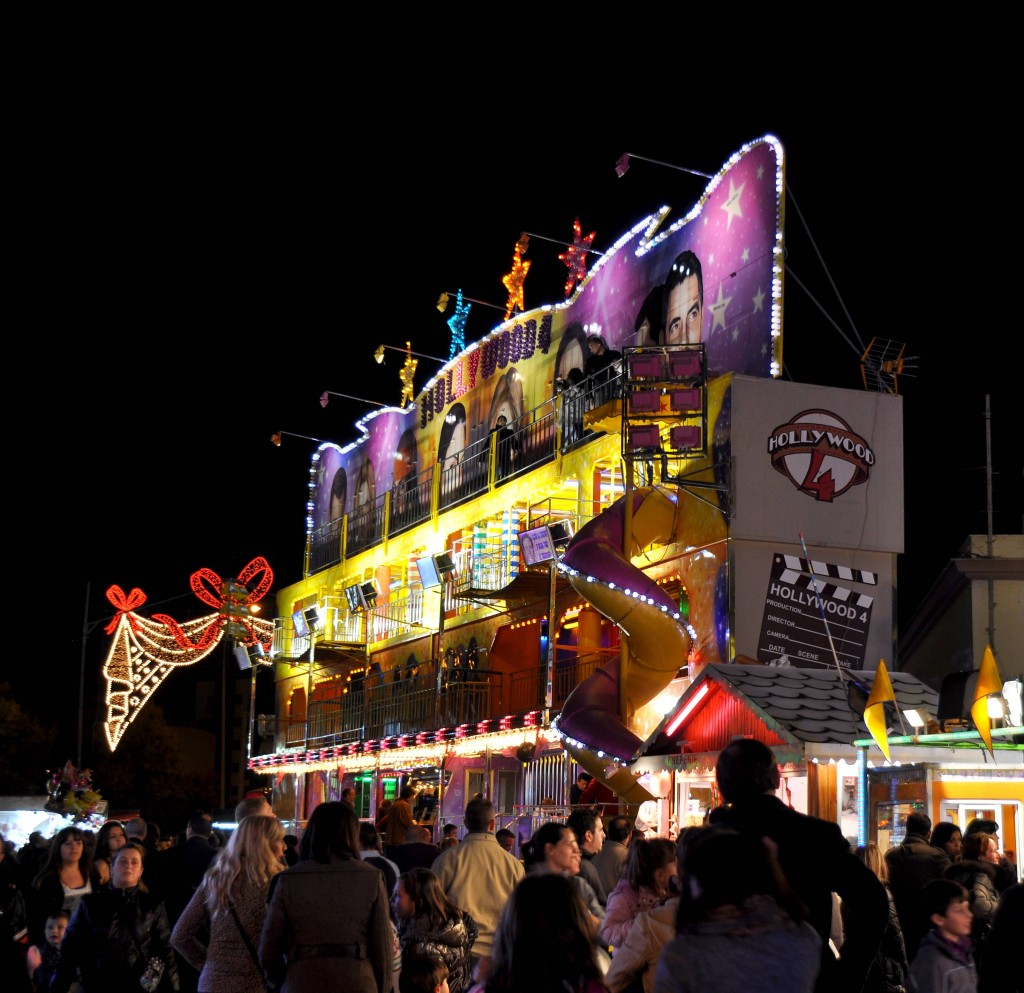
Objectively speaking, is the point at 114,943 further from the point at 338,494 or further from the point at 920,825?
the point at 338,494

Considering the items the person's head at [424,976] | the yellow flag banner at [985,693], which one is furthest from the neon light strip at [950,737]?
the person's head at [424,976]

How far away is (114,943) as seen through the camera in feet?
25.4

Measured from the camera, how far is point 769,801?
5.02 meters

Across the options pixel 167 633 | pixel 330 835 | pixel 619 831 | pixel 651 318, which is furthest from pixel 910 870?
pixel 167 633

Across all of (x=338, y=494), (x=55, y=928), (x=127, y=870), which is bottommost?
(x=55, y=928)

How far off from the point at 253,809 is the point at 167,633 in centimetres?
2947

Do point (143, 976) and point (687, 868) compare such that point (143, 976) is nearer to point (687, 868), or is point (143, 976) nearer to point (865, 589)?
point (687, 868)

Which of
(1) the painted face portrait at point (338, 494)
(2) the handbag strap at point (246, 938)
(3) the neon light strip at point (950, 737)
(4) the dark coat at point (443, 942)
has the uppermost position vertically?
(1) the painted face portrait at point (338, 494)

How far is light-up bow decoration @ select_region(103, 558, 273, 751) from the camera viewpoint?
3444cm

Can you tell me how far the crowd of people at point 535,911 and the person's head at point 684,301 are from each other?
12564mm

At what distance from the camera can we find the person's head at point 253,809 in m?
7.40

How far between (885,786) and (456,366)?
65.3ft

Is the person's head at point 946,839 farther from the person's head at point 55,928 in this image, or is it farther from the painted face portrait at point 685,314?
the painted face portrait at point 685,314

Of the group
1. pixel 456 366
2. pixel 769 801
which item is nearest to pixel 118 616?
pixel 456 366
